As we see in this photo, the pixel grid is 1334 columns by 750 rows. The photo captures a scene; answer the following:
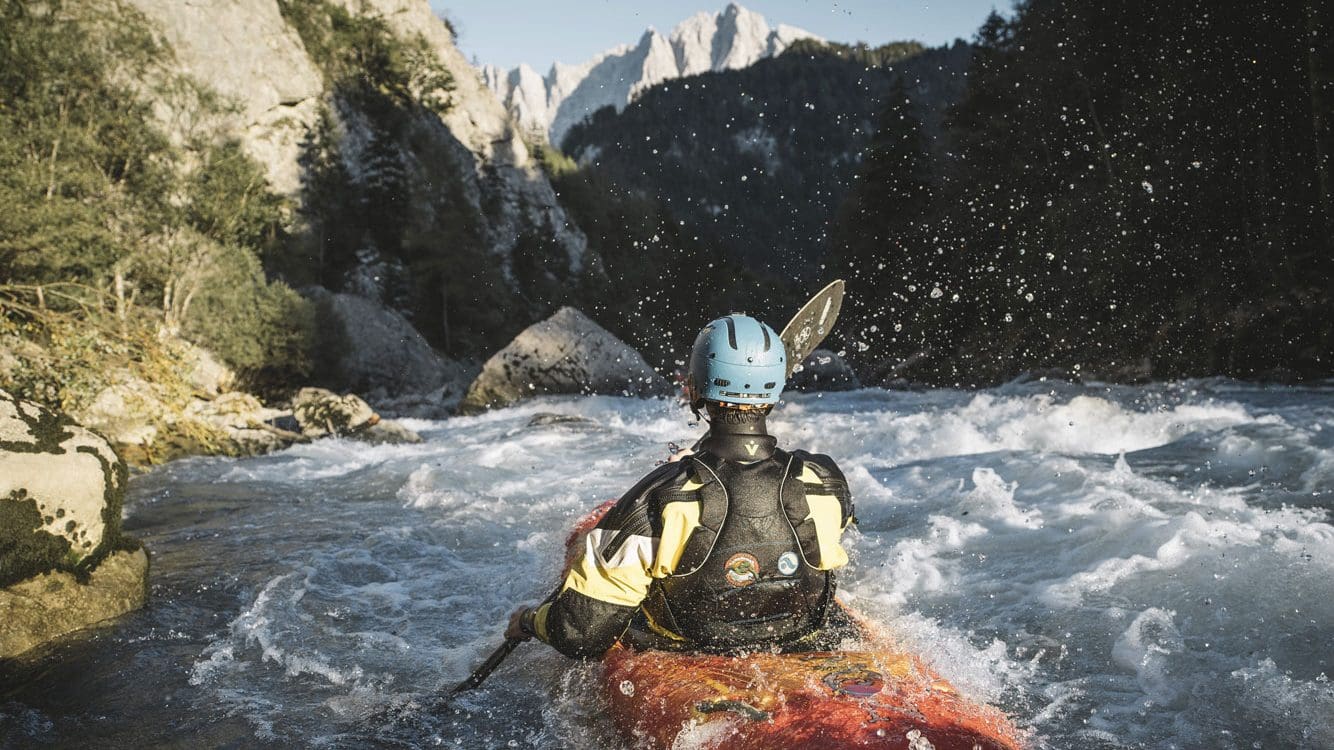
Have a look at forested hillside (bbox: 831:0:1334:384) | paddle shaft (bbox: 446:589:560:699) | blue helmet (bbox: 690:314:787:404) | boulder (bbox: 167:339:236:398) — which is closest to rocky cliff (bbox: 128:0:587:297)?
boulder (bbox: 167:339:236:398)

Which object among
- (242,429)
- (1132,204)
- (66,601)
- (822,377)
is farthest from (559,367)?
(1132,204)

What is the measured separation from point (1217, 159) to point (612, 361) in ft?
38.7

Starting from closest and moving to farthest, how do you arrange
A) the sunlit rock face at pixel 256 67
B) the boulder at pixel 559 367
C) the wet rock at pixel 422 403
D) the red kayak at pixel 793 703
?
the red kayak at pixel 793 703 → the boulder at pixel 559 367 → the wet rock at pixel 422 403 → the sunlit rock face at pixel 256 67

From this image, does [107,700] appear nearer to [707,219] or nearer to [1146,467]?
[1146,467]

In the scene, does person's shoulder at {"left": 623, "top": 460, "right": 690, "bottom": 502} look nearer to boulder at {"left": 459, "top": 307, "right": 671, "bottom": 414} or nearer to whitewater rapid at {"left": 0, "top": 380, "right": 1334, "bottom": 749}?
whitewater rapid at {"left": 0, "top": 380, "right": 1334, "bottom": 749}

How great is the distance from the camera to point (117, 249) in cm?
1238

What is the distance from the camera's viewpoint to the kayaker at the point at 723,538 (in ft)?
8.30

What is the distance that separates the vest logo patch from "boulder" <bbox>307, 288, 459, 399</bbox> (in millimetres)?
17348

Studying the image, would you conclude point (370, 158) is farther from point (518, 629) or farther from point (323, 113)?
point (518, 629)

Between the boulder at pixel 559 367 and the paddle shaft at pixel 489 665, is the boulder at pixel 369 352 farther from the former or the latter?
the paddle shaft at pixel 489 665

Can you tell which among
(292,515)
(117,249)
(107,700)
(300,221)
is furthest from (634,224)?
(107,700)

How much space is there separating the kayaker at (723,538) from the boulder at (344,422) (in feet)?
27.9

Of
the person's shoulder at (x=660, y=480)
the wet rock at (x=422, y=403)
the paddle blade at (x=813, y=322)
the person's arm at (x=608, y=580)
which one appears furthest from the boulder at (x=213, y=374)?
the person's shoulder at (x=660, y=480)

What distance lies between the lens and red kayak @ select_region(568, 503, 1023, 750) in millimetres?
2137
